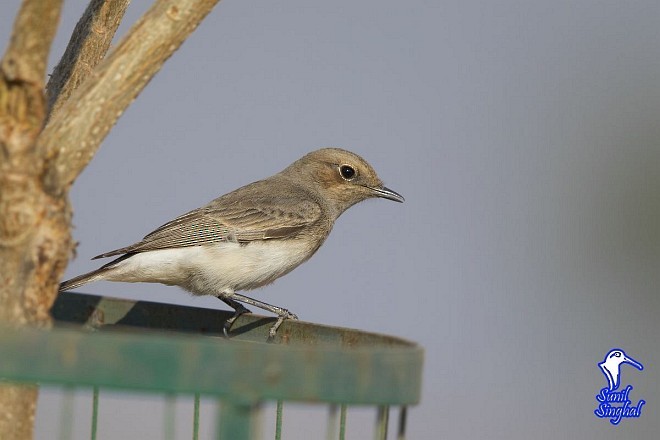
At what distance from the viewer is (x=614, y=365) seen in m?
7.65

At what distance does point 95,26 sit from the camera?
226 inches

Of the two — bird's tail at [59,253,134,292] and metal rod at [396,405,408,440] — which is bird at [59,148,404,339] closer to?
bird's tail at [59,253,134,292]

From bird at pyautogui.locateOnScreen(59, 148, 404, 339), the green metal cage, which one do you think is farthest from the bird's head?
the green metal cage

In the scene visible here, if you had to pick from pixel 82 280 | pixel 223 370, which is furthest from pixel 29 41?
pixel 82 280

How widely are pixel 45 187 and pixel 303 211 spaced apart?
4761 millimetres

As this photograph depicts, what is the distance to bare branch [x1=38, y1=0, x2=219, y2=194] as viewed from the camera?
11.5ft

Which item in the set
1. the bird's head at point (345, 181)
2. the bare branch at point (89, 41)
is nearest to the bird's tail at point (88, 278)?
the bare branch at point (89, 41)

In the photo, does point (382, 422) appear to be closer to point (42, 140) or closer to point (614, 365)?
point (42, 140)

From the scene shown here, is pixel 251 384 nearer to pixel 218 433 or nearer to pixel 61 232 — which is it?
pixel 218 433

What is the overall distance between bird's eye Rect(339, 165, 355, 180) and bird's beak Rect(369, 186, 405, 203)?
0.20 meters

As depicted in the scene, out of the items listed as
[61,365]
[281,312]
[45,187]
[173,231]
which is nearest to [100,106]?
[45,187]

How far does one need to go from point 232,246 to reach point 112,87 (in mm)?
4096

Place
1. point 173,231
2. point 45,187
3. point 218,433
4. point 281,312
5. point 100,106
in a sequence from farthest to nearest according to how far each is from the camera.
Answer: point 173,231 < point 281,312 < point 100,106 < point 45,187 < point 218,433

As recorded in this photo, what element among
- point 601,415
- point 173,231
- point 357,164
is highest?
point 357,164
